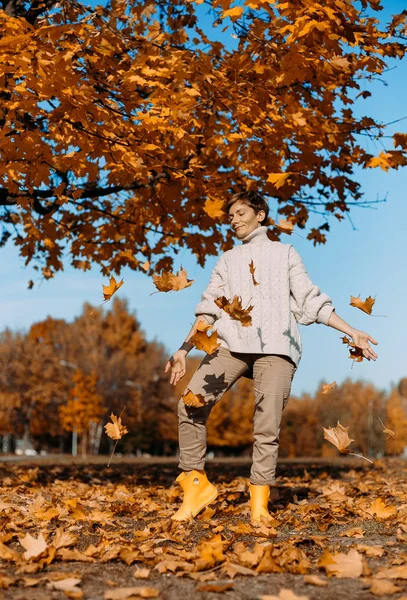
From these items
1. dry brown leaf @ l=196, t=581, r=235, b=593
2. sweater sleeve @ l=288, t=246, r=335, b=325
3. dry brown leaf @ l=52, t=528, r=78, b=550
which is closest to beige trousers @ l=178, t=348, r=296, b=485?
sweater sleeve @ l=288, t=246, r=335, b=325

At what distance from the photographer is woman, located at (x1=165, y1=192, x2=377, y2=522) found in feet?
13.3

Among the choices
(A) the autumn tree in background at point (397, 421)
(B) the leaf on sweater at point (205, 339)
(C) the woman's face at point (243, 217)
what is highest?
(C) the woman's face at point (243, 217)

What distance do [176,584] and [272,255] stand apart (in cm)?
224

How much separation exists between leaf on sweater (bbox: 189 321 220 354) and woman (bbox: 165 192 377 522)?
0.46ft

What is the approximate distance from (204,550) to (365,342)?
62.6 inches

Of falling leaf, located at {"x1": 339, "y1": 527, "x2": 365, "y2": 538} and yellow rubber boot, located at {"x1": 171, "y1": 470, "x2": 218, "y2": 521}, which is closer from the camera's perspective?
falling leaf, located at {"x1": 339, "y1": 527, "x2": 365, "y2": 538}

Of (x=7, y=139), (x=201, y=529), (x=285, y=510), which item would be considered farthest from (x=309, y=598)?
(x=7, y=139)

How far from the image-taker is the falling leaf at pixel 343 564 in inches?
111

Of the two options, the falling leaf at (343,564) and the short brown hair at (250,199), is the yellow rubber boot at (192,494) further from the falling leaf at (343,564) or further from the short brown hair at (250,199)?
the short brown hair at (250,199)

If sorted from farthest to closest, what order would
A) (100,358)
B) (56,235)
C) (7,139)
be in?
(100,358), (56,235), (7,139)

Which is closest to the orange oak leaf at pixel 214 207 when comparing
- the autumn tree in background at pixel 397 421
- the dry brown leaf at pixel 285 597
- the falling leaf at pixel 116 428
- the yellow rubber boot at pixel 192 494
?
the falling leaf at pixel 116 428

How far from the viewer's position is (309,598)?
8.08ft

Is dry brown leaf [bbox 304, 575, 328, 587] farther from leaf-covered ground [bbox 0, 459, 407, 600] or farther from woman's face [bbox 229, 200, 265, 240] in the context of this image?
woman's face [bbox 229, 200, 265, 240]

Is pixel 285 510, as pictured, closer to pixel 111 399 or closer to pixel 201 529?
pixel 201 529
